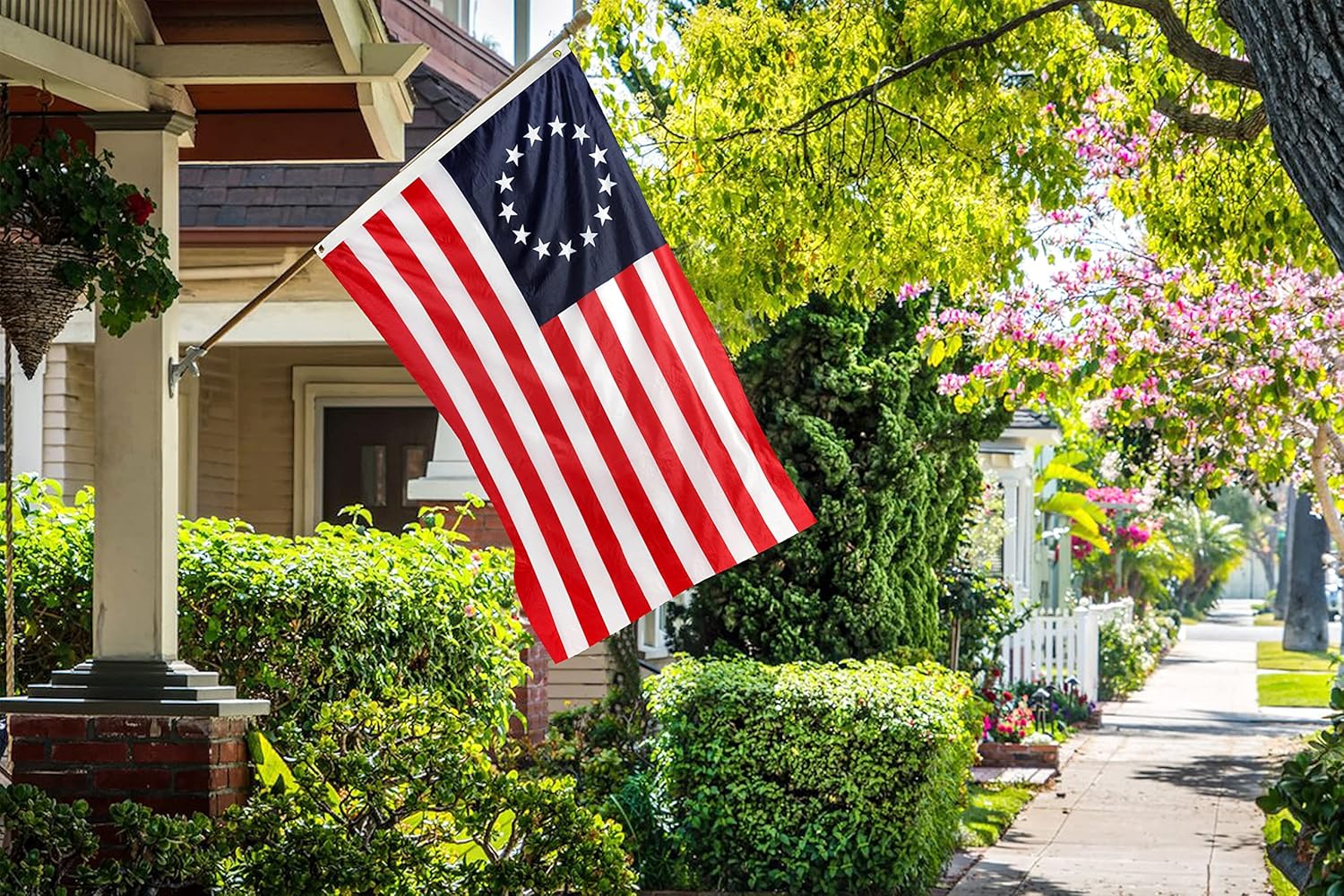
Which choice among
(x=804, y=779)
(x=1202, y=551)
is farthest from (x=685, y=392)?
(x=1202, y=551)

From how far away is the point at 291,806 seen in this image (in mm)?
6020

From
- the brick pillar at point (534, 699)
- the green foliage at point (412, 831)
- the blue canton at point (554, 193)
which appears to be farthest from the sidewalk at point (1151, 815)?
the blue canton at point (554, 193)

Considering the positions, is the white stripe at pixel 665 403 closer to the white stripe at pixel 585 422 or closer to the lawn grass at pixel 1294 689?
the white stripe at pixel 585 422

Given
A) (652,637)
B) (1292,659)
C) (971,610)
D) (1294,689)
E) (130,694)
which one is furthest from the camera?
(1292,659)

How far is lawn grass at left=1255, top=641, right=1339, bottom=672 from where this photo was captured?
3972 centimetres

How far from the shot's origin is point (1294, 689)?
31141mm

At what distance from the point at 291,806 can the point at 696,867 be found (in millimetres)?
4416

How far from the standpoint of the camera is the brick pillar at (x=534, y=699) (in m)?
11.7

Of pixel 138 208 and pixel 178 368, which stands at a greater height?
pixel 138 208

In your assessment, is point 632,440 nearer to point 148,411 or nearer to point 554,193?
point 554,193

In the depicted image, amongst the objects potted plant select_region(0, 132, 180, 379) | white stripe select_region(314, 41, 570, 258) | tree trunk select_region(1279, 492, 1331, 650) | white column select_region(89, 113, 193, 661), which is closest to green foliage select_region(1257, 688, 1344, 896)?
white stripe select_region(314, 41, 570, 258)

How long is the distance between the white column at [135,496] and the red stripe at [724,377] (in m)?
1.78

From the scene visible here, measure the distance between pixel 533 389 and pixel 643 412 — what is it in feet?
1.18

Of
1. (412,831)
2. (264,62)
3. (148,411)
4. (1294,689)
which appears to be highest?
(264,62)
